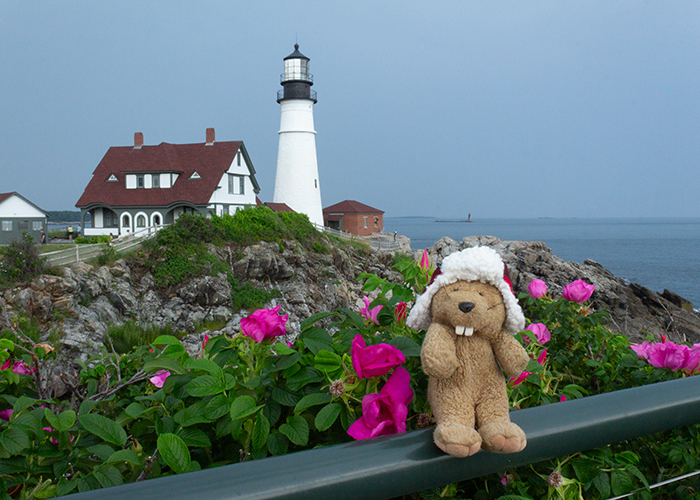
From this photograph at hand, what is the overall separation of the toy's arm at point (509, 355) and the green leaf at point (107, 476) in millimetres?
858

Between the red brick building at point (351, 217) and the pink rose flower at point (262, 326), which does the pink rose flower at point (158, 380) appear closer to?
the pink rose flower at point (262, 326)

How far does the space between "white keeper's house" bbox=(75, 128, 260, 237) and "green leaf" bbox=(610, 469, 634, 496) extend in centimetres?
2637

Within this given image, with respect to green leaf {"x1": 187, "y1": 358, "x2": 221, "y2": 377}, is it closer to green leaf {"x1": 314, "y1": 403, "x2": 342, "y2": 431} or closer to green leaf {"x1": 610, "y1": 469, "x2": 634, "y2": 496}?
green leaf {"x1": 314, "y1": 403, "x2": 342, "y2": 431}

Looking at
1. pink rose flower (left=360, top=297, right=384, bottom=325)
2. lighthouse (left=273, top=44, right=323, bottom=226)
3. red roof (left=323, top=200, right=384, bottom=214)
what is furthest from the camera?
red roof (left=323, top=200, right=384, bottom=214)

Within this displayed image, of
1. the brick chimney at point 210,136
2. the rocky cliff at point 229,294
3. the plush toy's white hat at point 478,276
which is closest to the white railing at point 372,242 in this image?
the rocky cliff at point 229,294

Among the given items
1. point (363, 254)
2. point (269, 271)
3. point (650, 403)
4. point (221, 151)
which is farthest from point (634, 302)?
point (650, 403)

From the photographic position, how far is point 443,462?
86 cm

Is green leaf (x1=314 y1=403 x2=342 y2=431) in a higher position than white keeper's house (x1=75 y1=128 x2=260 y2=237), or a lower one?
lower

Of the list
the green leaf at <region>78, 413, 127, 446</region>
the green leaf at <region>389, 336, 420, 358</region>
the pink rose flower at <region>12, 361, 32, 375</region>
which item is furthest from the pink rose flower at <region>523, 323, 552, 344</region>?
the pink rose flower at <region>12, 361, 32, 375</region>

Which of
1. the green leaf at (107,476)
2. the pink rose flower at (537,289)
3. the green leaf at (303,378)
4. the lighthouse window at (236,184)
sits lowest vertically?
the green leaf at (107,476)

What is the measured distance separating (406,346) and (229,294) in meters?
17.4

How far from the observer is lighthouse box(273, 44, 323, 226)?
99.5 ft

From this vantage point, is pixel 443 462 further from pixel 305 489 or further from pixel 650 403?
pixel 650 403

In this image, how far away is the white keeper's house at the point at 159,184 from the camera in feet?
87.4
